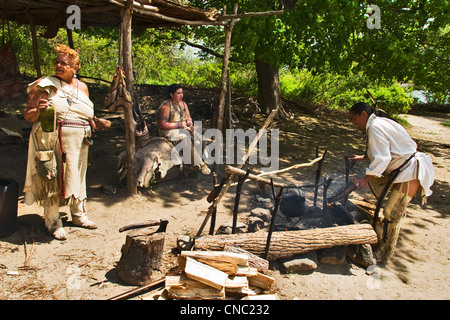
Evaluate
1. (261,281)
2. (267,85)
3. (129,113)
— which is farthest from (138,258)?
(267,85)

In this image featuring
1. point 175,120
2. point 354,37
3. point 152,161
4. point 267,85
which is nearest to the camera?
point 152,161

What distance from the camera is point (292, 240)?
4.15 metres

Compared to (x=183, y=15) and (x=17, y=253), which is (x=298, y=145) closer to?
(x=183, y=15)

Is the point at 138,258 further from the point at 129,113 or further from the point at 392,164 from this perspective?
the point at 392,164

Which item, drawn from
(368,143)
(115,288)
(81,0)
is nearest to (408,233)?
(368,143)

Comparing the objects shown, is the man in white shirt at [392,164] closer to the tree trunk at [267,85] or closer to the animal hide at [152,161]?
the animal hide at [152,161]

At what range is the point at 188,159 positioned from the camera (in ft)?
21.5

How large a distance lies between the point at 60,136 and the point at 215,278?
2.48 m

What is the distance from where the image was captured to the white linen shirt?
13.4ft

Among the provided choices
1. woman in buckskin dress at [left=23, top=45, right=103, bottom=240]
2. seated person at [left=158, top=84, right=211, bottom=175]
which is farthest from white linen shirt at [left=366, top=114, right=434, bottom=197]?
woman in buckskin dress at [left=23, top=45, right=103, bottom=240]

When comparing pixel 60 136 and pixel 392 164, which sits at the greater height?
pixel 60 136

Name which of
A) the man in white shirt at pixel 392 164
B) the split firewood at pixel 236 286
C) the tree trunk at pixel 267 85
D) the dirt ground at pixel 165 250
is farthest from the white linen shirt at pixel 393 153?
the tree trunk at pixel 267 85

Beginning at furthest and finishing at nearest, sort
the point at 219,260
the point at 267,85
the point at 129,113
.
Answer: the point at 267,85
the point at 129,113
the point at 219,260

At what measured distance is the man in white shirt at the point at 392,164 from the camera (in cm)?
410
